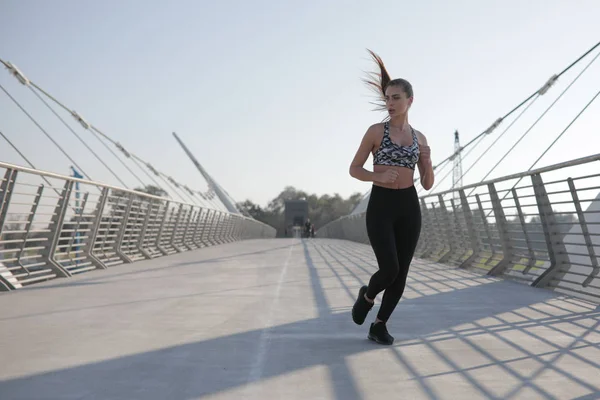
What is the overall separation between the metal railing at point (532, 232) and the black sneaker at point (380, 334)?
2.84m

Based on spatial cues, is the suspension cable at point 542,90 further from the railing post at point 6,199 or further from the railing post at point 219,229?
the railing post at point 6,199

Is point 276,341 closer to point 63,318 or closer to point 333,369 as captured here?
point 333,369

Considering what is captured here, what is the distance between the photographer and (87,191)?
30.9ft

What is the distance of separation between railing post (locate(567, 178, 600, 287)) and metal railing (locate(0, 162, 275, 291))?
5.54 m

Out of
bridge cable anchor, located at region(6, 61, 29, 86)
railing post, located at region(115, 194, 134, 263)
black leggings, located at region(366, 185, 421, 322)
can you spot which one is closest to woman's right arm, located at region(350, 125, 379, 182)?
black leggings, located at region(366, 185, 421, 322)

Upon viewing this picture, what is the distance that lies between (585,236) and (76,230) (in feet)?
21.3

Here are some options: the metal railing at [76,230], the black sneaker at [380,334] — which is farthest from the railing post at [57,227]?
the black sneaker at [380,334]

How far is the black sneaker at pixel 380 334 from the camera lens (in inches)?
150

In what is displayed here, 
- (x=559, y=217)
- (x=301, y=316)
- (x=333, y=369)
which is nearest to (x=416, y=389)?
(x=333, y=369)

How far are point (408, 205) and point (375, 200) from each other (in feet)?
0.64

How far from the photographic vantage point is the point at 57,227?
8.34 metres

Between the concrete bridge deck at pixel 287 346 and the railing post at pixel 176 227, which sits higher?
the railing post at pixel 176 227

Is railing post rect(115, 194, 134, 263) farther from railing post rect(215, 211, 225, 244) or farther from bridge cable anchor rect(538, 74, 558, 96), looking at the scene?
bridge cable anchor rect(538, 74, 558, 96)

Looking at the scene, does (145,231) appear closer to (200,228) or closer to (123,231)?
(123,231)
